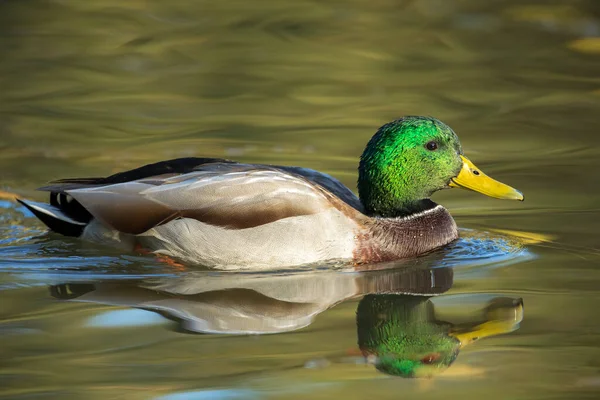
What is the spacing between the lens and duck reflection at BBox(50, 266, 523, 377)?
5.92m

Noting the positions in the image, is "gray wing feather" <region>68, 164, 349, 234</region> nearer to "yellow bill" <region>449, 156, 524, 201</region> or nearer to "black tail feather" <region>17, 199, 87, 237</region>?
"black tail feather" <region>17, 199, 87, 237</region>

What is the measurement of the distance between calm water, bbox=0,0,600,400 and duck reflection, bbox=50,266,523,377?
0.03 meters

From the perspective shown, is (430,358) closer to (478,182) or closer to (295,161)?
(478,182)

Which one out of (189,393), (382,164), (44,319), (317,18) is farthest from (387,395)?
(317,18)

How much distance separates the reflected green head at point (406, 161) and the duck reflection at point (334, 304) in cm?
61

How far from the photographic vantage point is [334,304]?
6719 millimetres

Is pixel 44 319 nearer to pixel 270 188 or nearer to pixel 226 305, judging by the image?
pixel 226 305

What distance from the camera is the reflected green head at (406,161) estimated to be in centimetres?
779

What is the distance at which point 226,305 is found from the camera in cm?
670

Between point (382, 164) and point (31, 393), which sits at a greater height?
point (382, 164)

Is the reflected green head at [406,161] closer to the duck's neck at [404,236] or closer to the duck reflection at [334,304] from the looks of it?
the duck's neck at [404,236]

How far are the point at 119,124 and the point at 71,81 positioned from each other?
1.88m

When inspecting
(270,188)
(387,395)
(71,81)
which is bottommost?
(387,395)

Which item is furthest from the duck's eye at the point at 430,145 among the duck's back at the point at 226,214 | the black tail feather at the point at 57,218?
the black tail feather at the point at 57,218
